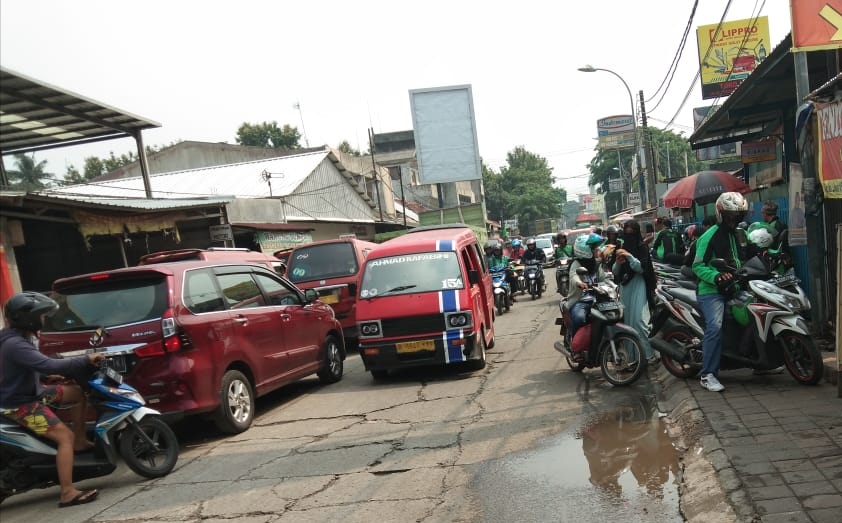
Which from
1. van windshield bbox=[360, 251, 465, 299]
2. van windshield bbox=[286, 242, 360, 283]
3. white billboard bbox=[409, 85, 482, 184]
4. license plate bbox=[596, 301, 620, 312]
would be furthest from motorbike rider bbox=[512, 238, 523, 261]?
white billboard bbox=[409, 85, 482, 184]

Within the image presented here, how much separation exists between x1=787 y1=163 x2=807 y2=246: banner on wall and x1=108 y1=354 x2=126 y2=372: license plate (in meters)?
7.10

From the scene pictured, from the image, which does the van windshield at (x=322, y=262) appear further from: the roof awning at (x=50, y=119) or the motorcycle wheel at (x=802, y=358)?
the motorcycle wheel at (x=802, y=358)

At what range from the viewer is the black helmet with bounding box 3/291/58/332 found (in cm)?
471

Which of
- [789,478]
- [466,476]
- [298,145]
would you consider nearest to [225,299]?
[466,476]

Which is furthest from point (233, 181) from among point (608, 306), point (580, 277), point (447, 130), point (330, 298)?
point (608, 306)

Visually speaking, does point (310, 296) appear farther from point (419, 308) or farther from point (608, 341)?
point (608, 341)

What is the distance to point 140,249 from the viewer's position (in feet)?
58.0

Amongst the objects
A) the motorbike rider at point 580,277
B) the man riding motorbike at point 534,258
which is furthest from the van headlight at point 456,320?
the man riding motorbike at point 534,258

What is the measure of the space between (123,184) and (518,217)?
5225 centimetres

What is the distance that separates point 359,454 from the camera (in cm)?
536

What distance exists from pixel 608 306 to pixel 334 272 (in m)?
5.76

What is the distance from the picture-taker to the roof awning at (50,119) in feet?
28.7

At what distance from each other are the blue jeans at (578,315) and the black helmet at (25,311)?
5316 mm

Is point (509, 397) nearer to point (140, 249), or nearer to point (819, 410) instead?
point (819, 410)
